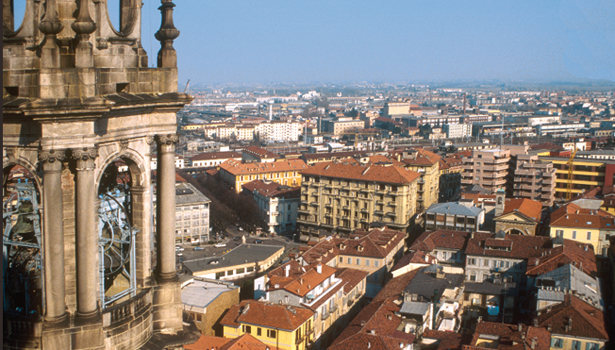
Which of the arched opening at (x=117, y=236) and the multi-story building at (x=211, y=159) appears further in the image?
the multi-story building at (x=211, y=159)

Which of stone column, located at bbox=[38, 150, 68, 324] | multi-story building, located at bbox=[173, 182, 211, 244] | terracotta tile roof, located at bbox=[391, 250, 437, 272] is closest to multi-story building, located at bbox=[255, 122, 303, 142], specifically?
multi-story building, located at bbox=[173, 182, 211, 244]

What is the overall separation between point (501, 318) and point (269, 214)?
1327 inches

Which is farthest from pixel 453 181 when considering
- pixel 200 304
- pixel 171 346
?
pixel 171 346

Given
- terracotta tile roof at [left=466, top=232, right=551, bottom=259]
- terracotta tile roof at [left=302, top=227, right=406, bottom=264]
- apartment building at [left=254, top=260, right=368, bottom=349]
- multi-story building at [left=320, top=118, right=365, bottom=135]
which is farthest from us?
multi-story building at [left=320, top=118, right=365, bottom=135]

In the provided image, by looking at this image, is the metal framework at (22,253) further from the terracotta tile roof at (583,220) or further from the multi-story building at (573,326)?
the terracotta tile roof at (583,220)

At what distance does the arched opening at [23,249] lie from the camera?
5918 mm

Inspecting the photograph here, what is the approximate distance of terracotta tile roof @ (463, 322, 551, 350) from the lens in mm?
24358

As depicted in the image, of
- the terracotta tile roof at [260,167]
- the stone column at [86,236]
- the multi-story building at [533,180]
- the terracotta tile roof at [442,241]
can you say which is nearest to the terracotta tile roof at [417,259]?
the terracotta tile roof at [442,241]

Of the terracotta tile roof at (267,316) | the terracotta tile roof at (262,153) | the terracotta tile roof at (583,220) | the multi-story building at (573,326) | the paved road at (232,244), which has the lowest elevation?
the paved road at (232,244)

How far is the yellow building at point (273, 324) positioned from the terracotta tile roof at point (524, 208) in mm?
24158

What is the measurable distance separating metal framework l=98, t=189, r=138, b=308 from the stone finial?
1398 mm

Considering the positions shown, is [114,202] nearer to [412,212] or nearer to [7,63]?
[7,63]

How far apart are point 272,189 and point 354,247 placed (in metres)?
25.5

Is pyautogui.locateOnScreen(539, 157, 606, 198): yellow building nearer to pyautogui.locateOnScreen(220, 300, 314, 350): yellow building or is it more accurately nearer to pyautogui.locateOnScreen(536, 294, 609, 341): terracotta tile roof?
pyautogui.locateOnScreen(536, 294, 609, 341): terracotta tile roof
